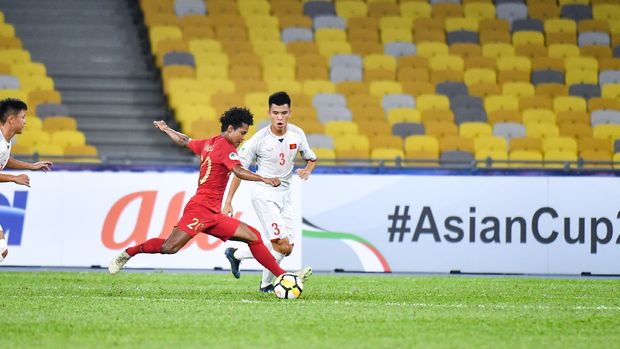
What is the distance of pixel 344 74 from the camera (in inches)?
995

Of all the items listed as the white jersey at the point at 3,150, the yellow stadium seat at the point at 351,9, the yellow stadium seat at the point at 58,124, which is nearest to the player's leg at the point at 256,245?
the white jersey at the point at 3,150

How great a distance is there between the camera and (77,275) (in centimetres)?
1597

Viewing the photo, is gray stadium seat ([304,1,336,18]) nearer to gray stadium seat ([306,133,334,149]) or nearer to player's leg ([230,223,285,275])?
gray stadium seat ([306,133,334,149])

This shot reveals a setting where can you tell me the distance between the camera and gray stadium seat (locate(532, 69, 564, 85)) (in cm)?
2572

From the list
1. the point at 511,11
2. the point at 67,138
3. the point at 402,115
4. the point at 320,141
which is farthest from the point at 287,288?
the point at 511,11

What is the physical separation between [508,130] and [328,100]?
366 cm

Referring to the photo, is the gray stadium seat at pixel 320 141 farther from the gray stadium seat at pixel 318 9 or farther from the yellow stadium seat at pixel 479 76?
the gray stadium seat at pixel 318 9

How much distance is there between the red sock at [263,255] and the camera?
40.5 feet

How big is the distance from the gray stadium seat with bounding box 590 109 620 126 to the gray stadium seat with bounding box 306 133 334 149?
5671mm

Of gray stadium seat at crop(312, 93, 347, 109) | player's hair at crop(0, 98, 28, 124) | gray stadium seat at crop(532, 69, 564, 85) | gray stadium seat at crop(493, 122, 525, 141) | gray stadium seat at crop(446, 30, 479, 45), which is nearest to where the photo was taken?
player's hair at crop(0, 98, 28, 124)

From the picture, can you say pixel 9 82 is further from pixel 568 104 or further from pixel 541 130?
pixel 568 104

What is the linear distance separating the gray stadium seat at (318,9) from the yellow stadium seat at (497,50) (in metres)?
3.49

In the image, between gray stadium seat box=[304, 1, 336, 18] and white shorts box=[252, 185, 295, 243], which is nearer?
white shorts box=[252, 185, 295, 243]

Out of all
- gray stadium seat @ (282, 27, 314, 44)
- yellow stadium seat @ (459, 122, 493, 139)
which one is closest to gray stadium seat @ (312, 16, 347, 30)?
gray stadium seat @ (282, 27, 314, 44)
